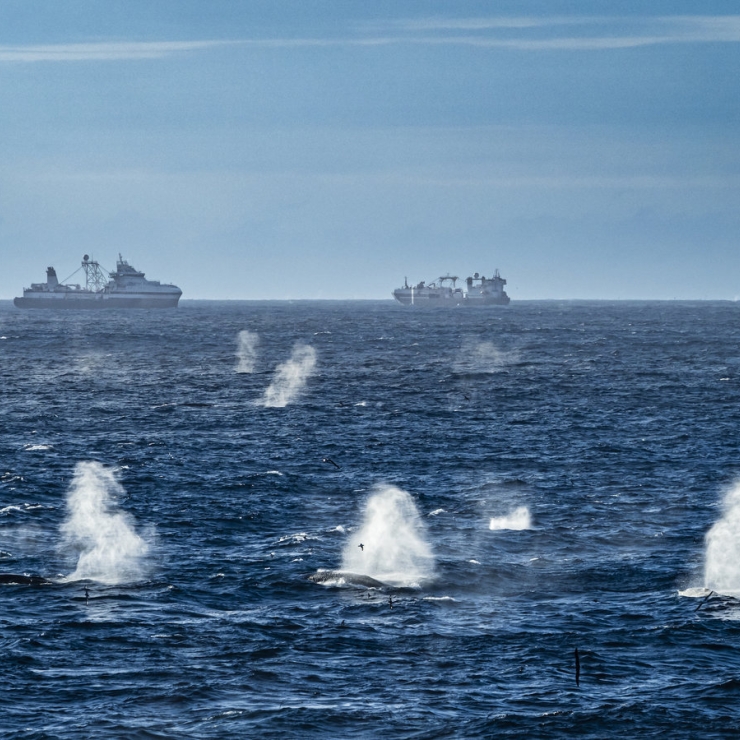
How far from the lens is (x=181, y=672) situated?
135 ft

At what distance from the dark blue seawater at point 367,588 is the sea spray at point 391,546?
0.88m

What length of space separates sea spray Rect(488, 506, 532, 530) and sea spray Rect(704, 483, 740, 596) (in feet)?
32.3

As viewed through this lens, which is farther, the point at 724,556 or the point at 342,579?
the point at 724,556

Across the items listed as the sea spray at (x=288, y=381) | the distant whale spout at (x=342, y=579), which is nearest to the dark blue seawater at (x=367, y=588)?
the distant whale spout at (x=342, y=579)

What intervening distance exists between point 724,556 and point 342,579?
61.3 ft

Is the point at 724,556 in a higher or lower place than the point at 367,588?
higher

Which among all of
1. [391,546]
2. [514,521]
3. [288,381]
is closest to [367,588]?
[391,546]

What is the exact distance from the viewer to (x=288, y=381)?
6024 inches

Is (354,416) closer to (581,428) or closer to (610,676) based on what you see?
(581,428)

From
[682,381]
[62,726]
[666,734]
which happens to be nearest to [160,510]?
[62,726]

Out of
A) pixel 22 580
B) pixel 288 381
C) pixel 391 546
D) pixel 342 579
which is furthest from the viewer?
pixel 288 381

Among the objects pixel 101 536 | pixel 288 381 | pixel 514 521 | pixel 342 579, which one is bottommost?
pixel 342 579

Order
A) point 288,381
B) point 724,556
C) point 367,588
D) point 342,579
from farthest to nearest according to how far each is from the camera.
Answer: point 288,381, point 724,556, point 342,579, point 367,588

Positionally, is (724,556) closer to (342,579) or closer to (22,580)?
(342,579)
